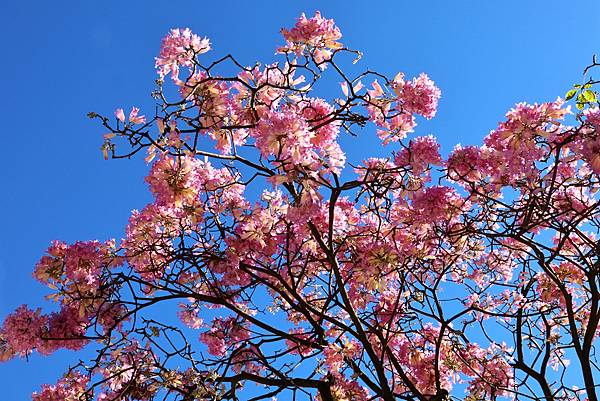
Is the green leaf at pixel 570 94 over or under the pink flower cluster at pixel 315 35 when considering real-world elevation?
under

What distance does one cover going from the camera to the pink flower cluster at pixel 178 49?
3.88m

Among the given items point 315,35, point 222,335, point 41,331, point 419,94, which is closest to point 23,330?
point 41,331

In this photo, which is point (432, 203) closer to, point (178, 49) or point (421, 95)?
point (421, 95)

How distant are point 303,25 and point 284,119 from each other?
32.7 inches

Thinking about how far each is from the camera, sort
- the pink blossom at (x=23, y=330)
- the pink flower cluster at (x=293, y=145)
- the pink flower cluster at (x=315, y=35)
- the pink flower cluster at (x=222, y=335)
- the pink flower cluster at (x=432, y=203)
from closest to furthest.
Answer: the pink flower cluster at (x=293, y=145) → the pink flower cluster at (x=315, y=35) → the pink flower cluster at (x=432, y=203) → the pink blossom at (x=23, y=330) → the pink flower cluster at (x=222, y=335)

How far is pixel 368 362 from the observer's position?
16.4 ft

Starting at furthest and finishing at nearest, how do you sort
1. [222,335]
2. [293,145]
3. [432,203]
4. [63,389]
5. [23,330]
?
[222,335] < [63,389] < [23,330] < [432,203] < [293,145]

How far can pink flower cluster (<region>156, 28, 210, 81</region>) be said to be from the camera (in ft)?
12.7

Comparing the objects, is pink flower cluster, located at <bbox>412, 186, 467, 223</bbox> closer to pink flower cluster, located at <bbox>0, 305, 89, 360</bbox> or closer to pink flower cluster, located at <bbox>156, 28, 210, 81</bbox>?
pink flower cluster, located at <bbox>156, 28, 210, 81</bbox>

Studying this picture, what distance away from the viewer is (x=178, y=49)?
12.7ft

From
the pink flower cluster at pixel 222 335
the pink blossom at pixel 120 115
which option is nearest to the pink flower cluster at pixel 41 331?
the pink flower cluster at pixel 222 335

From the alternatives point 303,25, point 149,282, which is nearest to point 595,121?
point 303,25

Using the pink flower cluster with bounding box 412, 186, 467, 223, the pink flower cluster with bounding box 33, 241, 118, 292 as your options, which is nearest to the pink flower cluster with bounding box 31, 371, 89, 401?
the pink flower cluster with bounding box 33, 241, 118, 292

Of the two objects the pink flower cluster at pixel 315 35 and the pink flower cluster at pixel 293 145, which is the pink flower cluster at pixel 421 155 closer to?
the pink flower cluster at pixel 293 145
